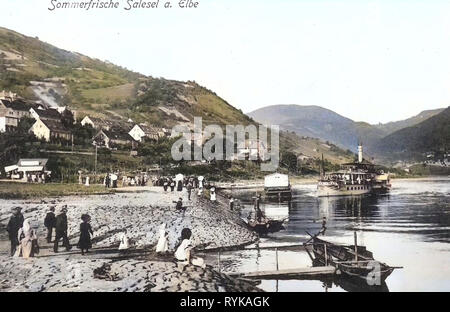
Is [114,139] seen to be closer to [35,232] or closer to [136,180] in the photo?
[136,180]

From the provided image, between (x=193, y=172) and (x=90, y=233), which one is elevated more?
(x=193, y=172)

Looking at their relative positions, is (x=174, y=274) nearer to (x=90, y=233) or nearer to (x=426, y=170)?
(x=90, y=233)

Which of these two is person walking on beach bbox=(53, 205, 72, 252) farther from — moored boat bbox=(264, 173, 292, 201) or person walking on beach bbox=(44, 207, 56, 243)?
moored boat bbox=(264, 173, 292, 201)

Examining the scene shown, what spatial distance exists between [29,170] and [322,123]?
3.91m

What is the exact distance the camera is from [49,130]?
664 centimetres

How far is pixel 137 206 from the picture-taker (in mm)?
6562

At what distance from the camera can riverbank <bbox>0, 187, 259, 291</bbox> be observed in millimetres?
5922

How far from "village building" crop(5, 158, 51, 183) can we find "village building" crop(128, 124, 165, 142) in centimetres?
119

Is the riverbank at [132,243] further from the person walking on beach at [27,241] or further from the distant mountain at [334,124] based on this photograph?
the distant mountain at [334,124]

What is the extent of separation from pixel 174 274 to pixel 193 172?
1.44m

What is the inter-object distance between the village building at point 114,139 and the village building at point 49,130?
42 centimetres

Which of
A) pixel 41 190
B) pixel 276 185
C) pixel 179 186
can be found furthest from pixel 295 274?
pixel 41 190

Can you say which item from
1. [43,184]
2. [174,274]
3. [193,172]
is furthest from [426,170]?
[43,184]

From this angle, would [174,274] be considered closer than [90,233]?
Yes
